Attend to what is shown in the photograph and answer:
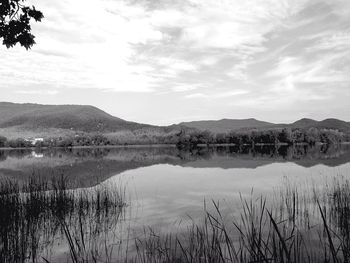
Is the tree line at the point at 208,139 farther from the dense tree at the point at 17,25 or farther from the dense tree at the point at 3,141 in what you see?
the dense tree at the point at 17,25

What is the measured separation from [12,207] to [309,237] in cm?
962

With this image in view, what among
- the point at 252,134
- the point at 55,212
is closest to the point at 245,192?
the point at 55,212

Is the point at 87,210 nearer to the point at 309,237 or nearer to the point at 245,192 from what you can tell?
the point at 309,237

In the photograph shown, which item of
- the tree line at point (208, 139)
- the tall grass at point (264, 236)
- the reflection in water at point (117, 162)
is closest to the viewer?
the tall grass at point (264, 236)

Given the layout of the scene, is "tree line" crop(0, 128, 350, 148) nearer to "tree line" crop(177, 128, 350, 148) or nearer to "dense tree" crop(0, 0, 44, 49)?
"tree line" crop(177, 128, 350, 148)

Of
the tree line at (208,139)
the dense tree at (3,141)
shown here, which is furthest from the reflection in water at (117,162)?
the dense tree at (3,141)

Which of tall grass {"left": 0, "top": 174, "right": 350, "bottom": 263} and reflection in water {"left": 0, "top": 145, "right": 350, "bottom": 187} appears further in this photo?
reflection in water {"left": 0, "top": 145, "right": 350, "bottom": 187}

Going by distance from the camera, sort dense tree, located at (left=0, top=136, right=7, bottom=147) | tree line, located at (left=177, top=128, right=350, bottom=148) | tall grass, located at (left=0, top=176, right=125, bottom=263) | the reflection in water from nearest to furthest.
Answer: tall grass, located at (left=0, top=176, right=125, bottom=263), the reflection in water, tree line, located at (left=177, top=128, right=350, bottom=148), dense tree, located at (left=0, top=136, right=7, bottom=147)

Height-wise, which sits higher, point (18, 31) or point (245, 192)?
point (18, 31)

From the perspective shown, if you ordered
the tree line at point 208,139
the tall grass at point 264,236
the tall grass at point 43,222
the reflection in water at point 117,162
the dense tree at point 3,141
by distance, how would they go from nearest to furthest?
the tall grass at point 264,236, the tall grass at point 43,222, the reflection in water at point 117,162, the tree line at point 208,139, the dense tree at point 3,141

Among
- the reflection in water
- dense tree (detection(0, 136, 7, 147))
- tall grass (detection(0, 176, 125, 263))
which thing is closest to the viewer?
tall grass (detection(0, 176, 125, 263))

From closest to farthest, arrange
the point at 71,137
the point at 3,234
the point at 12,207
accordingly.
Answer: the point at 3,234, the point at 12,207, the point at 71,137

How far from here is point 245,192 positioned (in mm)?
19828

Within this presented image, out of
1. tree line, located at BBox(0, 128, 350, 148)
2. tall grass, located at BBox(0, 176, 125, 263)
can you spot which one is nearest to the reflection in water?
tall grass, located at BBox(0, 176, 125, 263)
